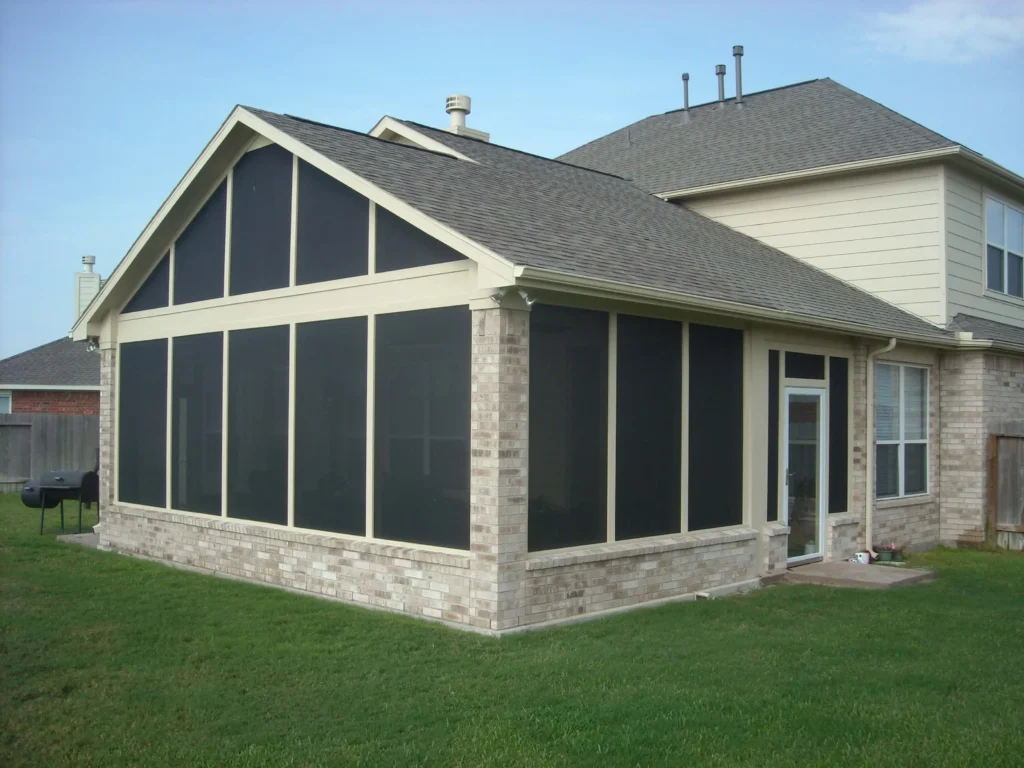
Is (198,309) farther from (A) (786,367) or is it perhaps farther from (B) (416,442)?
(A) (786,367)

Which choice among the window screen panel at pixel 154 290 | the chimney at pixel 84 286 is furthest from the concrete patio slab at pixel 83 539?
the chimney at pixel 84 286

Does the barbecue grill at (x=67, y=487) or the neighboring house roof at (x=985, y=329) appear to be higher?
the neighboring house roof at (x=985, y=329)

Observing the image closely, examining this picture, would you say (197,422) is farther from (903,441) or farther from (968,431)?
(968,431)

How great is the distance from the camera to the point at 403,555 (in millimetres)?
9312

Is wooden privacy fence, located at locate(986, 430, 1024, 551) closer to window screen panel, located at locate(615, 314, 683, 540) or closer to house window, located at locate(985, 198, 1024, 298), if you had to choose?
house window, located at locate(985, 198, 1024, 298)

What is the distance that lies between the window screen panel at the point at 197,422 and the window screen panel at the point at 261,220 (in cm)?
99

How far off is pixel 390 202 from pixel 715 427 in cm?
421

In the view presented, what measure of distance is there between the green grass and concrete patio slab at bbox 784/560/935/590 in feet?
3.05

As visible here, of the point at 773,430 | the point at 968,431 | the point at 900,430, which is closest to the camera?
the point at 773,430

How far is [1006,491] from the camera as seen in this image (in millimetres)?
14867

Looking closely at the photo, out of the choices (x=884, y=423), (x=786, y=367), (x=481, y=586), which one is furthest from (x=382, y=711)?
(x=884, y=423)

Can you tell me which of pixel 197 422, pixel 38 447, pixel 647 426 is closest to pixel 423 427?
pixel 647 426

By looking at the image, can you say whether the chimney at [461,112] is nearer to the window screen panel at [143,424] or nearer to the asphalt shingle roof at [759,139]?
the asphalt shingle roof at [759,139]

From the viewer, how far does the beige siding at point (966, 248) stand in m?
15.2
